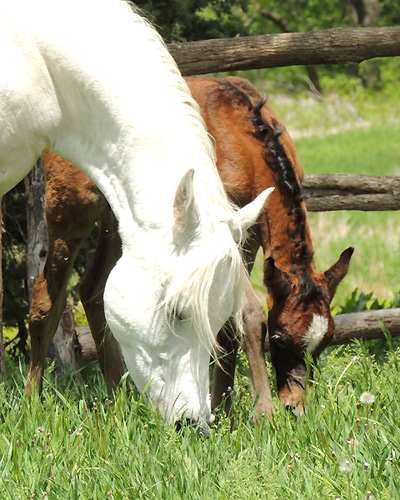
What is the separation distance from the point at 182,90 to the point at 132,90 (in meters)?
0.24

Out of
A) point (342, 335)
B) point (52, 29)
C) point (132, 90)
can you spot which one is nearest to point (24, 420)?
point (132, 90)

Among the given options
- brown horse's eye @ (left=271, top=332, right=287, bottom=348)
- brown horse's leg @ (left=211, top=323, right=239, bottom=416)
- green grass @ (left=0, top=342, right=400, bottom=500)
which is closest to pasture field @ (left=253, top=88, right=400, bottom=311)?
brown horse's leg @ (left=211, top=323, right=239, bottom=416)

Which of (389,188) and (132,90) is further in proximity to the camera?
(389,188)

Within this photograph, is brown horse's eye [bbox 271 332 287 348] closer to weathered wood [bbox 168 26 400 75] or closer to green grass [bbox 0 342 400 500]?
green grass [bbox 0 342 400 500]

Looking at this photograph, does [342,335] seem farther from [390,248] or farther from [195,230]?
[390,248]

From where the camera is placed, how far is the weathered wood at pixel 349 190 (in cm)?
588

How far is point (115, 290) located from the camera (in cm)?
355

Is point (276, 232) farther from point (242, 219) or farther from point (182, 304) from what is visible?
point (182, 304)

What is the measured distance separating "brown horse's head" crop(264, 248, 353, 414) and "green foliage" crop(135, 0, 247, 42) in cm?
229

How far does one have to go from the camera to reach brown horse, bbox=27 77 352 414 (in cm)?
426

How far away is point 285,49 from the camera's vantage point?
5543mm

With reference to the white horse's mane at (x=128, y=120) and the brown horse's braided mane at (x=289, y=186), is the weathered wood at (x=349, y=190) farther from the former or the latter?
the white horse's mane at (x=128, y=120)

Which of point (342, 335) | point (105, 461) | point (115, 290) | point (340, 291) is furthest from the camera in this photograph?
point (340, 291)

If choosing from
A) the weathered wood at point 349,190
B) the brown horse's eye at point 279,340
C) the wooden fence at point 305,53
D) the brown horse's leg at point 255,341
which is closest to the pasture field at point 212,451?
the brown horse's leg at point 255,341
